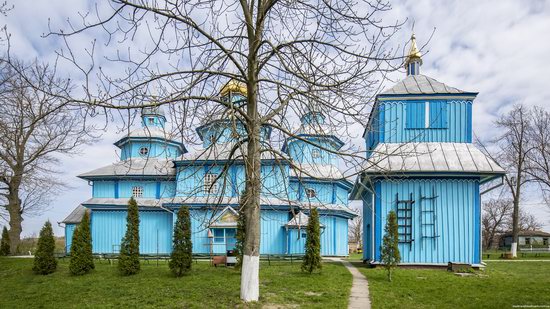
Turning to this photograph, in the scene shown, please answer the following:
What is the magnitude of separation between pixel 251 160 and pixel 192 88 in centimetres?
185

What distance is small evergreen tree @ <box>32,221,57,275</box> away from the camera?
Result: 1627 centimetres

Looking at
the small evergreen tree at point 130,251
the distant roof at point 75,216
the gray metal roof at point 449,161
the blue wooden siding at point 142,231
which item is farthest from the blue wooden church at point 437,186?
the distant roof at point 75,216

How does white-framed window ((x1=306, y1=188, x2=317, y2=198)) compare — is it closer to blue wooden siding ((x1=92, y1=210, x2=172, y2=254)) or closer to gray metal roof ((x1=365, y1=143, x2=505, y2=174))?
gray metal roof ((x1=365, y1=143, x2=505, y2=174))

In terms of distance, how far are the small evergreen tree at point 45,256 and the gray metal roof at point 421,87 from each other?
1475 cm

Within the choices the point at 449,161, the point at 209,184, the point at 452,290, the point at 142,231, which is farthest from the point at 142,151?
the point at 452,290

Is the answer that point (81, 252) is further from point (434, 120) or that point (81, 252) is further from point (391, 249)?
point (434, 120)

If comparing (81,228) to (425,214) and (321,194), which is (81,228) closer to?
(425,214)

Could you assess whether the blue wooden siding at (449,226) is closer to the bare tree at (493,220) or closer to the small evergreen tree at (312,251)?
the small evergreen tree at (312,251)

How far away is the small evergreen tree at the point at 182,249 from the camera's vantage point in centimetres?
1403

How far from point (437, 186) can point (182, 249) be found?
9.62m

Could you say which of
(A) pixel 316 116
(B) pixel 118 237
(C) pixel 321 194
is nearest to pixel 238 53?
(A) pixel 316 116

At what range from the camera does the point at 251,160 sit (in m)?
8.52

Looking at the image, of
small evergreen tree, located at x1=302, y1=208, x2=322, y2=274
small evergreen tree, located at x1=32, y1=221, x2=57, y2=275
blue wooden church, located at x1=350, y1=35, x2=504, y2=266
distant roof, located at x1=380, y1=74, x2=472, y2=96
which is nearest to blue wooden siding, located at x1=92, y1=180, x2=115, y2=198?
small evergreen tree, located at x1=32, y1=221, x2=57, y2=275

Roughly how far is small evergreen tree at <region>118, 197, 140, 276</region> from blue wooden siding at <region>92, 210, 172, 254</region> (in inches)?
419
